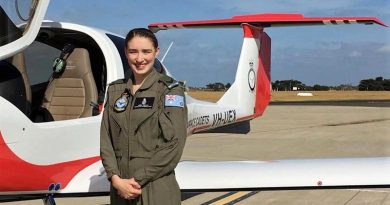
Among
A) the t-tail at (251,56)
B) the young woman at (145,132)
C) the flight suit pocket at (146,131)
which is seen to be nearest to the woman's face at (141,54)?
the young woman at (145,132)

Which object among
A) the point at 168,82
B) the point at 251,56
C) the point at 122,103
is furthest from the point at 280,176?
the point at 251,56

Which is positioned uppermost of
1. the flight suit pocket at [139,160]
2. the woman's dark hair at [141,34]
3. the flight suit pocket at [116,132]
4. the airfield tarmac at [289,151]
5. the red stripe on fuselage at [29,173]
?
the woman's dark hair at [141,34]

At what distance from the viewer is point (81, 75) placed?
4.49 meters

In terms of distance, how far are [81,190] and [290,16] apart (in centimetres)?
537

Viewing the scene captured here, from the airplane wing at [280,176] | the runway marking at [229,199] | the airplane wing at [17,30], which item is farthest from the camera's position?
the runway marking at [229,199]

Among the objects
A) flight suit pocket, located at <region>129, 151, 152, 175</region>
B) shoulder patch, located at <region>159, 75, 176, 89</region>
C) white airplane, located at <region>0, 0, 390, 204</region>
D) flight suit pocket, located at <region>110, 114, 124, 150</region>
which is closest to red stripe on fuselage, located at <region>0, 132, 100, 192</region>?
white airplane, located at <region>0, 0, 390, 204</region>

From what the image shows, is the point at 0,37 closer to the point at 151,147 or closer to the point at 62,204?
the point at 151,147

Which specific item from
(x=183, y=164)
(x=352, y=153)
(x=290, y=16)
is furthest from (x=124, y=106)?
(x=352, y=153)

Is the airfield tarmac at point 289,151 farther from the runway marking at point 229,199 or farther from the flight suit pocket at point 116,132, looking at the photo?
the flight suit pocket at point 116,132

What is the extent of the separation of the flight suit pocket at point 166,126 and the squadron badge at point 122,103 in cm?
20

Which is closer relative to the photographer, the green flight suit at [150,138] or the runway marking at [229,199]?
the green flight suit at [150,138]

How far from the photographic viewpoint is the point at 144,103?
2531mm

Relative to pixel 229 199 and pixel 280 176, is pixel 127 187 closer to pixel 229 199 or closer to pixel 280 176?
pixel 280 176

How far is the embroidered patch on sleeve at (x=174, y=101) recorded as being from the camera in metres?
2.53
